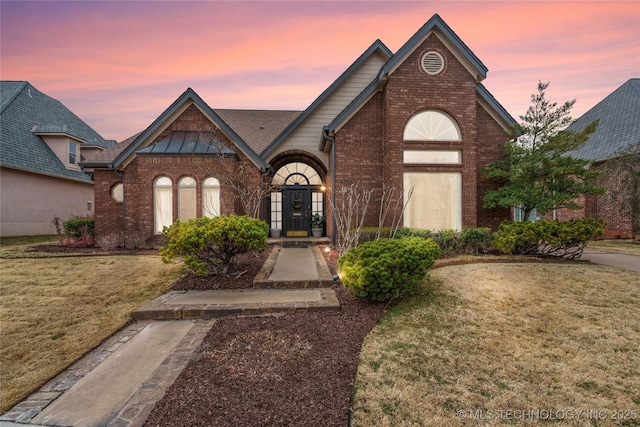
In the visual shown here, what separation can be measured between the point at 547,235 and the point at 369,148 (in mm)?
6236

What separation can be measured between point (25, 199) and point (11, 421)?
18.8m

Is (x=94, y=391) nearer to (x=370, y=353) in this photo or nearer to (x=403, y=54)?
(x=370, y=353)

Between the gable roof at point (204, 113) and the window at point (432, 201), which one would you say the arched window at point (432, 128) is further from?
the gable roof at point (204, 113)

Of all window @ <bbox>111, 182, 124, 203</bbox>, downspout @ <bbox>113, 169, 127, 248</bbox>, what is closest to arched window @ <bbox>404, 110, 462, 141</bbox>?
downspout @ <bbox>113, 169, 127, 248</bbox>

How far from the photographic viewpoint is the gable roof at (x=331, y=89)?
1255 centimetres

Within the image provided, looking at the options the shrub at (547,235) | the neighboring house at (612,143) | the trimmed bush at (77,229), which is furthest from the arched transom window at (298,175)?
the neighboring house at (612,143)

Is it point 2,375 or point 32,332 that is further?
point 32,332

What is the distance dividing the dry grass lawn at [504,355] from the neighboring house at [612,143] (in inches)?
470

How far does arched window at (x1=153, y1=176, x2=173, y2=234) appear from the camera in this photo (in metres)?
11.3

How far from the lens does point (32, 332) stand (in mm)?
4547

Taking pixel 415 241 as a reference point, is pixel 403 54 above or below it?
above

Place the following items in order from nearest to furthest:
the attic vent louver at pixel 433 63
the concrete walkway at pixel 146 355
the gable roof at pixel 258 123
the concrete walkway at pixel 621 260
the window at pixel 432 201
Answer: the concrete walkway at pixel 146 355 < the concrete walkway at pixel 621 260 < the attic vent louver at pixel 433 63 < the window at pixel 432 201 < the gable roof at pixel 258 123

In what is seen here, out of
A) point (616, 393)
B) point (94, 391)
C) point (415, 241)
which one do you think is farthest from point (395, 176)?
point (94, 391)

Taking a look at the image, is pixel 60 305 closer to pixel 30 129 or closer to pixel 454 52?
pixel 454 52
